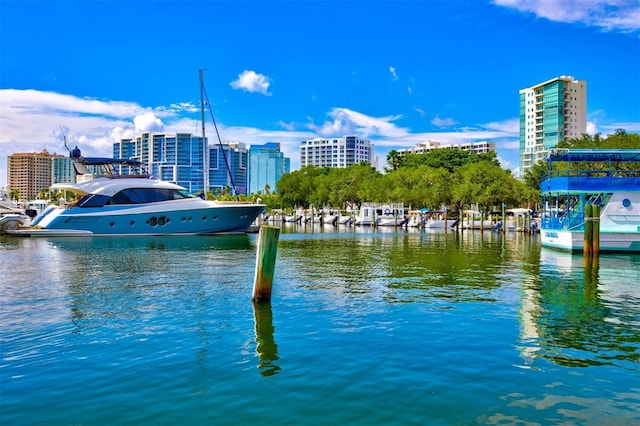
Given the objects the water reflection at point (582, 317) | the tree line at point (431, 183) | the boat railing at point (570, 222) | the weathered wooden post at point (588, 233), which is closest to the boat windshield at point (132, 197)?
the boat railing at point (570, 222)

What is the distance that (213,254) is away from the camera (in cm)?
3042

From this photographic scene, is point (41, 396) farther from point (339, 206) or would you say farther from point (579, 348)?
point (339, 206)

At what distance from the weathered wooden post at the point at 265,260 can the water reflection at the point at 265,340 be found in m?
0.29

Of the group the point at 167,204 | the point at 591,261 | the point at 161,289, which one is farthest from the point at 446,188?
the point at 161,289

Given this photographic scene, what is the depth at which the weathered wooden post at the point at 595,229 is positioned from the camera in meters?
28.6

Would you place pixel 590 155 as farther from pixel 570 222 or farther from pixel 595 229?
pixel 595 229

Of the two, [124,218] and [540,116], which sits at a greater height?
[540,116]

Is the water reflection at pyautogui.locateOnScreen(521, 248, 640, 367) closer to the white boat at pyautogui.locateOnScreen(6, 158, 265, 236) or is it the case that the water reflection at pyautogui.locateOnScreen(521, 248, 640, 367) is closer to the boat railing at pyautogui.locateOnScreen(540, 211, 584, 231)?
the boat railing at pyautogui.locateOnScreen(540, 211, 584, 231)

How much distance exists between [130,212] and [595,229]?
34.7 metres

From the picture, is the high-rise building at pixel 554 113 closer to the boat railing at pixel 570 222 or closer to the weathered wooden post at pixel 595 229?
the boat railing at pixel 570 222

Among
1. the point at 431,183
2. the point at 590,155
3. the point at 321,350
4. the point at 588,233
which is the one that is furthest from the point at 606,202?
the point at 431,183

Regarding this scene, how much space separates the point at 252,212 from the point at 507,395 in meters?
42.4

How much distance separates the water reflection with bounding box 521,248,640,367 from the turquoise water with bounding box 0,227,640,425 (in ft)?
0.19

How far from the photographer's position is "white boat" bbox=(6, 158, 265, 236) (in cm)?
4603
